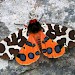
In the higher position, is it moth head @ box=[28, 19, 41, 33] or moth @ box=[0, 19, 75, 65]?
moth head @ box=[28, 19, 41, 33]

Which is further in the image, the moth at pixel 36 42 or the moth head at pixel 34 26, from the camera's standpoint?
the moth head at pixel 34 26

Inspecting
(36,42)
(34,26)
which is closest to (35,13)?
(34,26)

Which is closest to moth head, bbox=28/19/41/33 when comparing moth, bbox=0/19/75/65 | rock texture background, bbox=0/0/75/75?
moth, bbox=0/19/75/65

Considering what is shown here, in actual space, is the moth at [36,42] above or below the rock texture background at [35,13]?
below

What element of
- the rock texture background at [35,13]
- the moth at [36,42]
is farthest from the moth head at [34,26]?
the rock texture background at [35,13]

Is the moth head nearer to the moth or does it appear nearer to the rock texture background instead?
the moth

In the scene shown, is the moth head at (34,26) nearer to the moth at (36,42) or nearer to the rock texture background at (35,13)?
the moth at (36,42)

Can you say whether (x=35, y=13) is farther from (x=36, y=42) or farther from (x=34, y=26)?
(x=36, y=42)

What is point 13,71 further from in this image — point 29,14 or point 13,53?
point 29,14

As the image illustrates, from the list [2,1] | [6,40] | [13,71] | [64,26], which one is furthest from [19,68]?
[2,1]
